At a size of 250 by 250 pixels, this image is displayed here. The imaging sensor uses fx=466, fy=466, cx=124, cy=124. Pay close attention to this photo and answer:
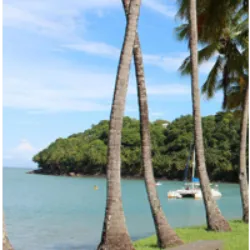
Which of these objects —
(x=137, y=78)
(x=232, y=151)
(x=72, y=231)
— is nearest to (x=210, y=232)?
(x=137, y=78)

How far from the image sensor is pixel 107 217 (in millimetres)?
9156

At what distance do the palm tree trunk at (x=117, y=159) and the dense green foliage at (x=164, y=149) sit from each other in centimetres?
6110

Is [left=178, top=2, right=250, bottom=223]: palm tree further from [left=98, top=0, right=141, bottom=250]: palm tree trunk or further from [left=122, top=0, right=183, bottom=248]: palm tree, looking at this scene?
[left=98, top=0, right=141, bottom=250]: palm tree trunk

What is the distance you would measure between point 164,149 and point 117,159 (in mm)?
81799

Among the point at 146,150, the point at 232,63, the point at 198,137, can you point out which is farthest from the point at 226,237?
the point at 232,63

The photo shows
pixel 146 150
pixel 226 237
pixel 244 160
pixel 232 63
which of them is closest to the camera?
pixel 146 150

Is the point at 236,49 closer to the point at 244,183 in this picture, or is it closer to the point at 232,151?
the point at 244,183

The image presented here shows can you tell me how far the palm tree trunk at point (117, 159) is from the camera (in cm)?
909

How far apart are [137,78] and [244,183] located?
790 cm

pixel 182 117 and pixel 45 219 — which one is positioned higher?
pixel 182 117

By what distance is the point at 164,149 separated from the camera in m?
90.7

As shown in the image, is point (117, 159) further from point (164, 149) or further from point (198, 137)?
point (164, 149)

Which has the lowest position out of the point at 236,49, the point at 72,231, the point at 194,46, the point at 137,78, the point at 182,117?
the point at 72,231

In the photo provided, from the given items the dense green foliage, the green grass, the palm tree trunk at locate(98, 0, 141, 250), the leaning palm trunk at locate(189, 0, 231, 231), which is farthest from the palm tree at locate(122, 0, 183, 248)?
the dense green foliage
